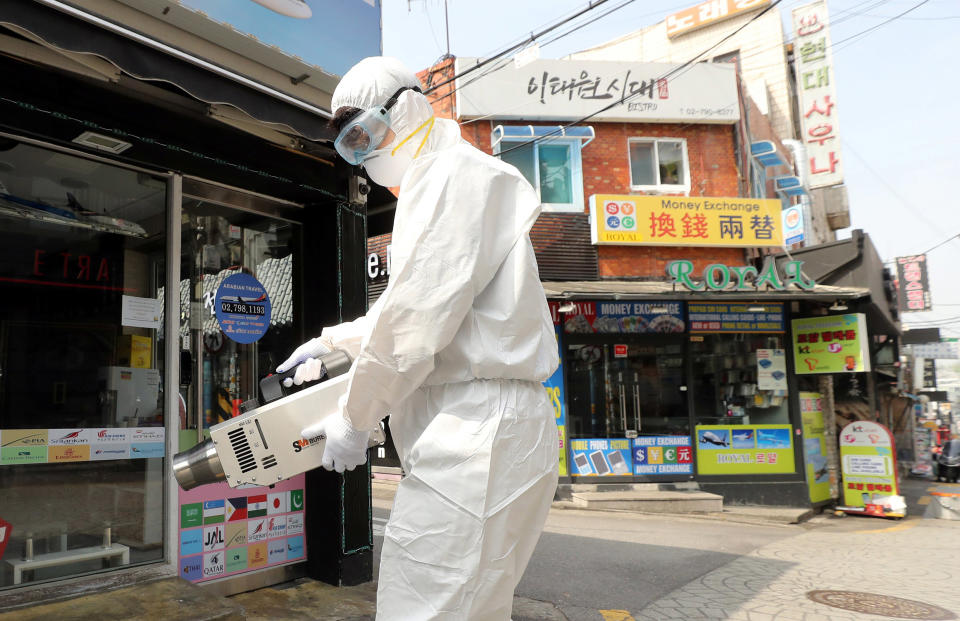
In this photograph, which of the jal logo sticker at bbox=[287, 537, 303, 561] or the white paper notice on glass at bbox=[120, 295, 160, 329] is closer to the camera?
the white paper notice on glass at bbox=[120, 295, 160, 329]

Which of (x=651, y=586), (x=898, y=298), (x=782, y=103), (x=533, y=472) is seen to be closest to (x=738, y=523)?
(x=651, y=586)

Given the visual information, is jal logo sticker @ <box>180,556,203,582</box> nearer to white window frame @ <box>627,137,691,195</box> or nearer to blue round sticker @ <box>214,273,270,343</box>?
blue round sticker @ <box>214,273,270,343</box>

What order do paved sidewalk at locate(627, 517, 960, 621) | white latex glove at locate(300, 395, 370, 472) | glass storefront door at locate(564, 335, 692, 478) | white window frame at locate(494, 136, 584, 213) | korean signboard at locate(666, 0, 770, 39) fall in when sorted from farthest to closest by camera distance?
korean signboard at locate(666, 0, 770, 39) → white window frame at locate(494, 136, 584, 213) → glass storefront door at locate(564, 335, 692, 478) → paved sidewalk at locate(627, 517, 960, 621) → white latex glove at locate(300, 395, 370, 472)

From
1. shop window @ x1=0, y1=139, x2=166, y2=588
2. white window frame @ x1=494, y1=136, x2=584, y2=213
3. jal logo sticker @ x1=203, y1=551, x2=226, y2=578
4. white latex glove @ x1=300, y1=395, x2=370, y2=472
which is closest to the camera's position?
white latex glove @ x1=300, y1=395, x2=370, y2=472

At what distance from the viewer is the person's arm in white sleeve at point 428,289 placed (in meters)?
1.69

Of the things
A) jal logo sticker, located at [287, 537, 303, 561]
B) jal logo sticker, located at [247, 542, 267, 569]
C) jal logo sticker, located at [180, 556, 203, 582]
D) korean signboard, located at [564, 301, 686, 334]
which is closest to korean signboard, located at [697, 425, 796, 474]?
korean signboard, located at [564, 301, 686, 334]

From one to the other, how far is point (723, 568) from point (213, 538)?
445 cm

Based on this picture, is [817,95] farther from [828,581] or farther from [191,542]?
[191,542]

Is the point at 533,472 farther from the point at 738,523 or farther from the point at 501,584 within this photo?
the point at 738,523

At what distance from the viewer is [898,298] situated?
13.3 m

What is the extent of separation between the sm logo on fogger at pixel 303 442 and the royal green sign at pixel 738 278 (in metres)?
8.46

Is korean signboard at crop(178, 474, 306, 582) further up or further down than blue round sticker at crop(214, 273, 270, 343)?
further down

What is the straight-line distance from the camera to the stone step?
9609 mm

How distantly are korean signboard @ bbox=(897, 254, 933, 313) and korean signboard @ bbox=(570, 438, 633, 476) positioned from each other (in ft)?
23.5
